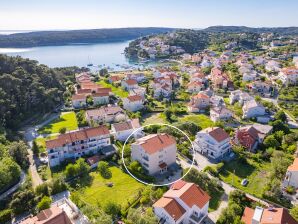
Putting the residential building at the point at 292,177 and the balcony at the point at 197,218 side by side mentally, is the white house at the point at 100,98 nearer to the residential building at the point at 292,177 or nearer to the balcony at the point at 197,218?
the balcony at the point at 197,218

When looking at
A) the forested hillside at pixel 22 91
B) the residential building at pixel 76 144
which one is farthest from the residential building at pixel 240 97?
the forested hillside at pixel 22 91

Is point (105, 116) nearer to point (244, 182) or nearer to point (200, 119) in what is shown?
point (200, 119)

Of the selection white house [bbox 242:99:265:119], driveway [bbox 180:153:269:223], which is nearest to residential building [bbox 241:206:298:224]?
driveway [bbox 180:153:269:223]

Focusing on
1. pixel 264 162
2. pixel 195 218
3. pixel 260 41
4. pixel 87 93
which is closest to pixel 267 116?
pixel 264 162

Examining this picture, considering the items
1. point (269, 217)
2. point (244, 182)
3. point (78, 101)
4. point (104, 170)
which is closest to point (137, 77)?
point (78, 101)

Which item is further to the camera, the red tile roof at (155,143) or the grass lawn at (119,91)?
the grass lawn at (119,91)

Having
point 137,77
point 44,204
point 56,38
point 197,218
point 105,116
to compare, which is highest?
point 44,204

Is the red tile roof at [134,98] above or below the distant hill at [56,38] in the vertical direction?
above
